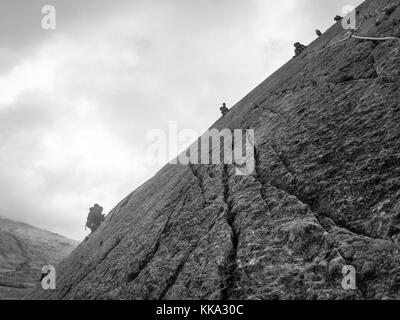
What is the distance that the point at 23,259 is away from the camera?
3386 inches

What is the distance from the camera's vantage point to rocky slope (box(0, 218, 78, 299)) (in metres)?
63.6

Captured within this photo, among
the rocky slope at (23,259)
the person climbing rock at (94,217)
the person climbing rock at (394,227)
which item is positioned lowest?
the rocky slope at (23,259)

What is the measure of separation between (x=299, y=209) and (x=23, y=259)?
304 ft

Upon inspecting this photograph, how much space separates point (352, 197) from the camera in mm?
10414

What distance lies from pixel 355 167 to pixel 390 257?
12.1 feet

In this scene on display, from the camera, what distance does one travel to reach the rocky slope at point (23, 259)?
63616 mm

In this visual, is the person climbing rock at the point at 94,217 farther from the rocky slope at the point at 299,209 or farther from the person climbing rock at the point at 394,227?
the person climbing rock at the point at 394,227

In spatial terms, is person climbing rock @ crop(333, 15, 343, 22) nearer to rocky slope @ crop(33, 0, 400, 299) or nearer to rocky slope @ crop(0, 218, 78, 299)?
rocky slope @ crop(33, 0, 400, 299)

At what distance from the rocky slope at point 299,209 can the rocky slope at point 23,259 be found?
4789 cm

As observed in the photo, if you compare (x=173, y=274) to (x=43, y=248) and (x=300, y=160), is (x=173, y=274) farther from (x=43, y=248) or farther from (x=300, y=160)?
(x=43, y=248)

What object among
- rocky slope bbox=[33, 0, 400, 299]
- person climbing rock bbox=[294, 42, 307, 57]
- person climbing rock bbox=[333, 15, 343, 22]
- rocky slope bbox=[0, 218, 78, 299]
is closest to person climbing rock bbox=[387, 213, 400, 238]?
rocky slope bbox=[33, 0, 400, 299]

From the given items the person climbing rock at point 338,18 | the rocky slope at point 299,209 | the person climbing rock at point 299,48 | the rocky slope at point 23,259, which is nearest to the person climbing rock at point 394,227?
the rocky slope at point 299,209

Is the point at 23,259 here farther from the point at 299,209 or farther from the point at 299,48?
the point at 299,209
